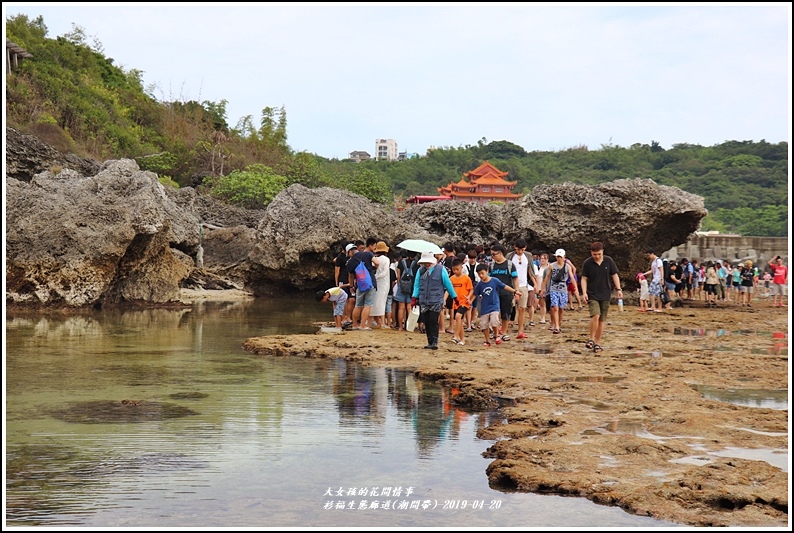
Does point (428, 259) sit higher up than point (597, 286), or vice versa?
point (428, 259)

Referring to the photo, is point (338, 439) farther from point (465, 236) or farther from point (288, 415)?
point (465, 236)

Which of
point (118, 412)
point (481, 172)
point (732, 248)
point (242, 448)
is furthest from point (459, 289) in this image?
point (481, 172)

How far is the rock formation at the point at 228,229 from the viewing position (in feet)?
51.9

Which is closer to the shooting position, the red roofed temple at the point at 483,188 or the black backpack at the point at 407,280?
the black backpack at the point at 407,280

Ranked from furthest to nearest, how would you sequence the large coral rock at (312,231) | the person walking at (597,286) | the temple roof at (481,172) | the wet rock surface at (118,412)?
the temple roof at (481,172)
the large coral rock at (312,231)
the person walking at (597,286)
the wet rock surface at (118,412)

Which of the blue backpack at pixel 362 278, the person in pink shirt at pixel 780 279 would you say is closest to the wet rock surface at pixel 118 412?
the blue backpack at pixel 362 278

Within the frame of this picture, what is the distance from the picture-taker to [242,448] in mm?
6250

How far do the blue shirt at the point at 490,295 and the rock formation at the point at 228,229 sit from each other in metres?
7.75

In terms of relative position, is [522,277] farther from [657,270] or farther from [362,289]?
[657,270]

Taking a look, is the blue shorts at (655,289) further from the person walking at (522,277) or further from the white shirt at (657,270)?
the person walking at (522,277)

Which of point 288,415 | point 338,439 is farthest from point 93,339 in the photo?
point 338,439

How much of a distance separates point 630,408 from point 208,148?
42322 millimetres

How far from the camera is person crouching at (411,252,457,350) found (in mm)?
11625

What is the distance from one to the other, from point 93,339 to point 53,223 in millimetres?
4799
